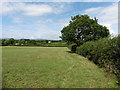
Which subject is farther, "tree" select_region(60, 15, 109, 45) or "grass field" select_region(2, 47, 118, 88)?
"tree" select_region(60, 15, 109, 45)

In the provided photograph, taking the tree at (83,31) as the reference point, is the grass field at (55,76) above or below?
below

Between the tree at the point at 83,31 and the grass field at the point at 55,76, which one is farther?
the tree at the point at 83,31

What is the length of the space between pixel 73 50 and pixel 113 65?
1316 centimetres

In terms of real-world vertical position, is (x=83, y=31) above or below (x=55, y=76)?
above

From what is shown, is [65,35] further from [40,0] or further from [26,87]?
[26,87]

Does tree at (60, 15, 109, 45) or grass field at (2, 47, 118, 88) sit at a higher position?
tree at (60, 15, 109, 45)

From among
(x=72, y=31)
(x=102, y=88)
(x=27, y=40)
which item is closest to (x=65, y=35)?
(x=72, y=31)

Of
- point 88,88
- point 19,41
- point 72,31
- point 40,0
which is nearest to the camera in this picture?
point 88,88

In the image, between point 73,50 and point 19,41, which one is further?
point 19,41

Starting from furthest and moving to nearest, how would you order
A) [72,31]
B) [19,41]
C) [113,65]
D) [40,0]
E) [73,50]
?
[19,41] → [73,50] → [72,31] → [40,0] → [113,65]

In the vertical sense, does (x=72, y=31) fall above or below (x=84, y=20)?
below

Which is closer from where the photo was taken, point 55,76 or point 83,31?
point 55,76

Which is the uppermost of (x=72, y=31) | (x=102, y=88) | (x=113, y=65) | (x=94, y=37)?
(x=72, y=31)

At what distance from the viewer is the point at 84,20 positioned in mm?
14695
